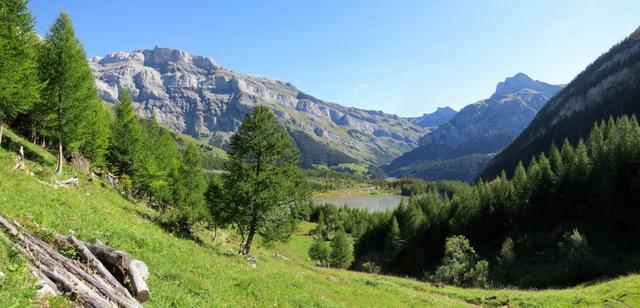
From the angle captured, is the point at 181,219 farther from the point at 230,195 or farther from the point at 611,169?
the point at 611,169

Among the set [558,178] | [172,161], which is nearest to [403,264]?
[558,178]

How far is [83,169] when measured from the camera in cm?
4547

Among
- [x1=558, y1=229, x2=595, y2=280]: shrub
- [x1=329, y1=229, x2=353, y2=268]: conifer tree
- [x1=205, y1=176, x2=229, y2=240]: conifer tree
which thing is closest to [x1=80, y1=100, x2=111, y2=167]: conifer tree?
[x1=205, y1=176, x2=229, y2=240]: conifer tree

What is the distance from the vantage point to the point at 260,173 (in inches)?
1393

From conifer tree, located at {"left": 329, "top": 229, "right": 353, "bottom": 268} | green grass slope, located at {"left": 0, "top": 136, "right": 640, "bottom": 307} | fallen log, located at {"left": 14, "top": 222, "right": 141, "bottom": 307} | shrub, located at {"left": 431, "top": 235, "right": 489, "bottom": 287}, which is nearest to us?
fallen log, located at {"left": 14, "top": 222, "right": 141, "bottom": 307}

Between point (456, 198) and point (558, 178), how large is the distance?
2555cm

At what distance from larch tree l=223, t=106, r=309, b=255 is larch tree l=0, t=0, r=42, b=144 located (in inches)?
628

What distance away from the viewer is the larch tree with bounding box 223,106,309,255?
34469 mm

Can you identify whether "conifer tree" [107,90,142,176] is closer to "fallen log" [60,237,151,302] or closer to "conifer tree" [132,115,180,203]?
"conifer tree" [132,115,180,203]

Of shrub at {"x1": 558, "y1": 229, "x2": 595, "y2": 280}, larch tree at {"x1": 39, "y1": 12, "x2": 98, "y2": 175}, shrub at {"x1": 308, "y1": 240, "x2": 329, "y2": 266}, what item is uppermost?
larch tree at {"x1": 39, "y1": 12, "x2": 98, "y2": 175}

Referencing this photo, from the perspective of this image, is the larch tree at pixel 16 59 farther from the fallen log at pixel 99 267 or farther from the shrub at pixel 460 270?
the shrub at pixel 460 270

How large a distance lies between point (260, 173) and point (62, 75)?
18.6m

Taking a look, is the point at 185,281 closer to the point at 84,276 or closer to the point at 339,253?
the point at 84,276

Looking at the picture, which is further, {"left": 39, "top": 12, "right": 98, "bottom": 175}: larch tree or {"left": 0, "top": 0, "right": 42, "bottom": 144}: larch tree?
{"left": 39, "top": 12, "right": 98, "bottom": 175}: larch tree
